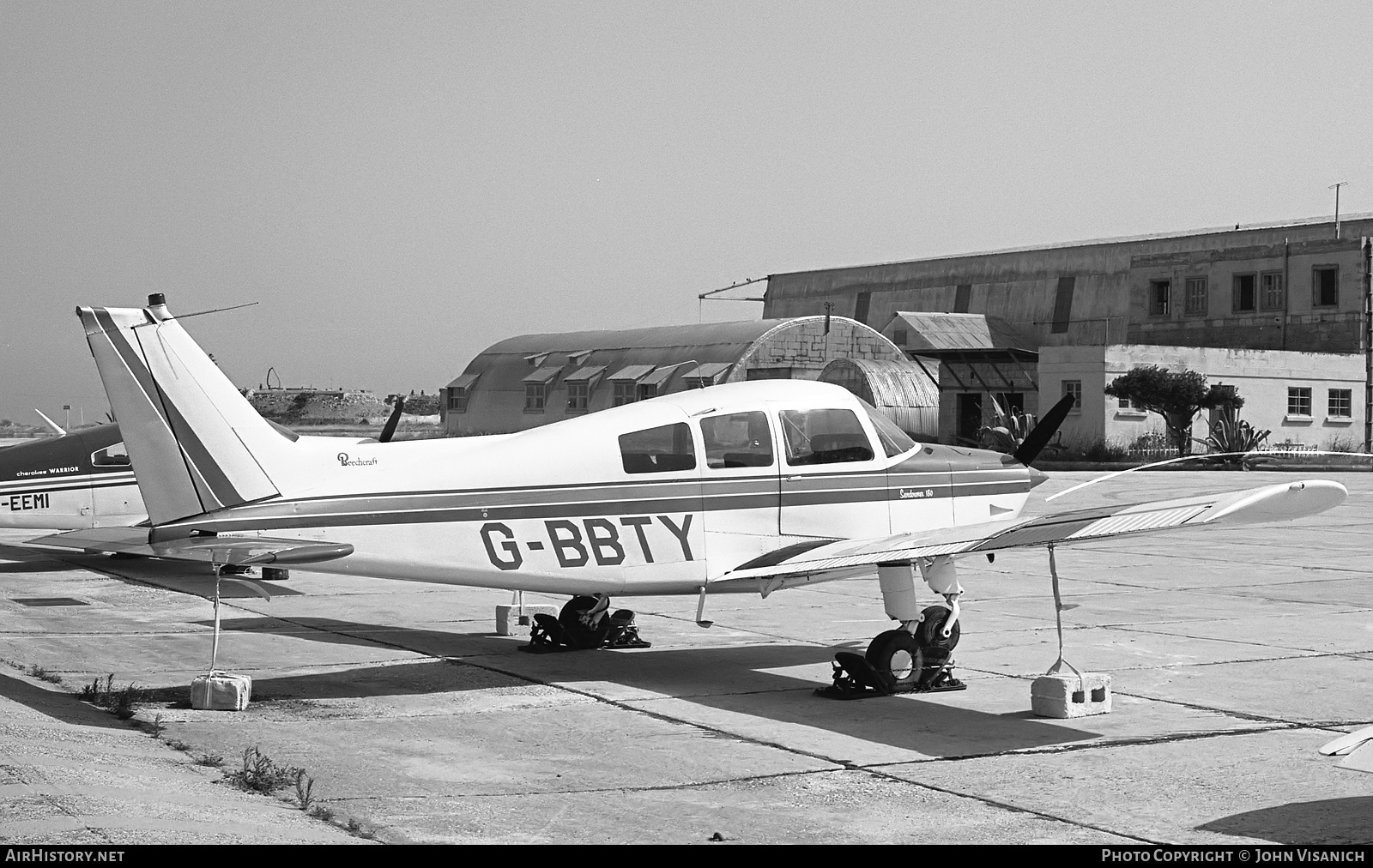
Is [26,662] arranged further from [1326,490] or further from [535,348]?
[535,348]

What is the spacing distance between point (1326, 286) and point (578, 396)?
105 feet

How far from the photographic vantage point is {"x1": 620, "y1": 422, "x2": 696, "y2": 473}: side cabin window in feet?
36.1

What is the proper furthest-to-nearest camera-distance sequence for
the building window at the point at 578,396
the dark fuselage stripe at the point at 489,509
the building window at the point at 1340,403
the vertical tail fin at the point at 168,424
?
1. the building window at the point at 578,396
2. the building window at the point at 1340,403
3. the vertical tail fin at the point at 168,424
4. the dark fuselage stripe at the point at 489,509

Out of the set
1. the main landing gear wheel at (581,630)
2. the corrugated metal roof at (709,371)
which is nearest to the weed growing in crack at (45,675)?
the main landing gear wheel at (581,630)

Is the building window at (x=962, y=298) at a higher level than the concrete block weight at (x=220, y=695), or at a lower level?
higher

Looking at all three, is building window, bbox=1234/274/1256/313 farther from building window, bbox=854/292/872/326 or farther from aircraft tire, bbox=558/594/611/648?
aircraft tire, bbox=558/594/611/648

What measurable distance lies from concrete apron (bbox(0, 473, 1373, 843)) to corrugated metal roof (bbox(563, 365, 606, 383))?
44626mm

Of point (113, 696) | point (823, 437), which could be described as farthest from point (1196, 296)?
point (113, 696)

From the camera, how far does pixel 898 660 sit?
34.5ft

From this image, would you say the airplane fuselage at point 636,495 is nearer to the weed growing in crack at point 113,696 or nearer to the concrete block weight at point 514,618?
the weed growing in crack at point 113,696

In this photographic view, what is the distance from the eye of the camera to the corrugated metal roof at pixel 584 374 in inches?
2437

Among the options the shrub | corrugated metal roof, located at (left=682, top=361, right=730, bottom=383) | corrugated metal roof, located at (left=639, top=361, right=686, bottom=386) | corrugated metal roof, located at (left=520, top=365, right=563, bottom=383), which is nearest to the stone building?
the shrub

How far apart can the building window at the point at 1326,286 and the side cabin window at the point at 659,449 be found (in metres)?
52.2

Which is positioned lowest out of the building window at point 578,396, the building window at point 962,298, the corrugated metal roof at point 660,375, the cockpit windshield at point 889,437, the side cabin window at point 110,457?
the side cabin window at point 110,457
